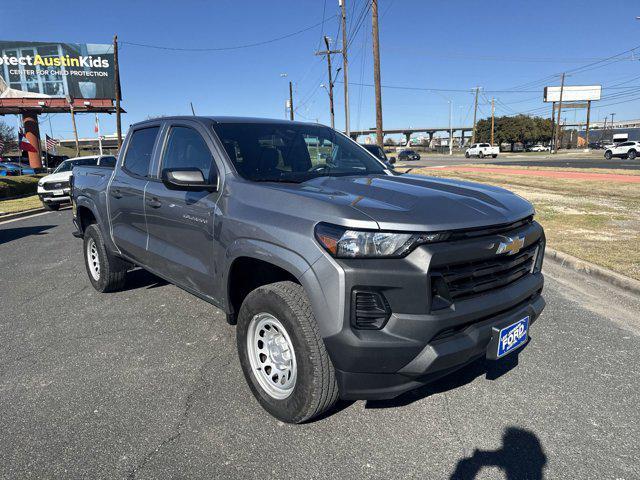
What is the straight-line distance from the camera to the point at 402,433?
8.82 feet

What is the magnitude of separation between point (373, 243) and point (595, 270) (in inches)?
184

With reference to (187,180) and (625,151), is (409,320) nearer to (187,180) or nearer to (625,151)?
(187,180)

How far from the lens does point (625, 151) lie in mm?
39969

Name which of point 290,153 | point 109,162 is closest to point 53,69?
point 109,162

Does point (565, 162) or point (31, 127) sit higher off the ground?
point (31, 127)

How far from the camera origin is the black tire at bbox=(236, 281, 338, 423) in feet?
8.06

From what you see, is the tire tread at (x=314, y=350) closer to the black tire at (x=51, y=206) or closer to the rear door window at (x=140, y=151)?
the rear door window at (x=140, y=151)

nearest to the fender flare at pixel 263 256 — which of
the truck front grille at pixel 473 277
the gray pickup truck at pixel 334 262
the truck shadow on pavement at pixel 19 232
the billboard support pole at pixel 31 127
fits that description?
the gray pickup truck at pixel 334 262

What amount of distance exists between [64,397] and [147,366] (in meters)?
0.60

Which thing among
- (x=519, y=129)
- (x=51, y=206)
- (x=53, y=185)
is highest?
(x=519, y=129)

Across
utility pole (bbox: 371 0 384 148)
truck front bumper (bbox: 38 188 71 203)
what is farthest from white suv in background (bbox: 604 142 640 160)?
truck front bumper (bbox: 38 188 71 203)

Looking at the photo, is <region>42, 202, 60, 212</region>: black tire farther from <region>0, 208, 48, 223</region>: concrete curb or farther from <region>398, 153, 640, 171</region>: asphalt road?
<region>398, 153, 640, 171</region>: asphalt road

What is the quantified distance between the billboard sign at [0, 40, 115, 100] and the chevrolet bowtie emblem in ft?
160

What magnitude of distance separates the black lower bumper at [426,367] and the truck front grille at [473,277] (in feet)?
0.62
